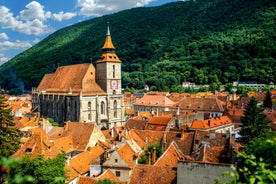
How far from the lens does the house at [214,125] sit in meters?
57.0

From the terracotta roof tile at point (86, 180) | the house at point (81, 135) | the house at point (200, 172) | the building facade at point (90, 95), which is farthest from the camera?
the building facade at point (90, 95)

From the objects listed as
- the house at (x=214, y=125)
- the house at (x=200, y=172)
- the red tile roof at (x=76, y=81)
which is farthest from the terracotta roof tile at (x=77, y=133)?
the house at (x=214, y=125)

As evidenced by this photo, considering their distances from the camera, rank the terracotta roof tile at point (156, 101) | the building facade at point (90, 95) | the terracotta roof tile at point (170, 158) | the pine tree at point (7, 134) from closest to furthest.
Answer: the pine tree at point (7, 134)
the terracotta roof tile at point (170, 158)
the building facade at point (90, 95)
the terracotta roof tile at point (156, 101)

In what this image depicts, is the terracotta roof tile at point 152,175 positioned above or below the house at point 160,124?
below

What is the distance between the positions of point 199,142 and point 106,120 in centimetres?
3262

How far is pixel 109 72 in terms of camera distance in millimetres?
70562

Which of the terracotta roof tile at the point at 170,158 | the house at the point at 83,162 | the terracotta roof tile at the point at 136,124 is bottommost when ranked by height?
the house at the point at 83,162

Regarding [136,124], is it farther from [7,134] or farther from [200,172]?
[200,172]

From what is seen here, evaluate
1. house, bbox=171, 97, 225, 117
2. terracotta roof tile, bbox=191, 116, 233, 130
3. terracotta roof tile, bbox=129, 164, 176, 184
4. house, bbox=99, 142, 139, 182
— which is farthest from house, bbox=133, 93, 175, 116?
terracotta roof tile, bbox=129, 164, 176, 184

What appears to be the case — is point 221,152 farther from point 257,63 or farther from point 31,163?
point 257,63

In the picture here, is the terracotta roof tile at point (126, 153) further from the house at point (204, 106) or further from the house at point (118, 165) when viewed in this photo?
the house at point (204, 106)

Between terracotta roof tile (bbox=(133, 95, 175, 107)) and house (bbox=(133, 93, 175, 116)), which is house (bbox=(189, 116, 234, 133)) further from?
terracotta roof tile (bbox=(133, 95, 175, 107))

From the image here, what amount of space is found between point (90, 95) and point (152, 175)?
41045 mm

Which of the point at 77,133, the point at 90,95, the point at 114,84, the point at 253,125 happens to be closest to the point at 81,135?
the point at 77,133
